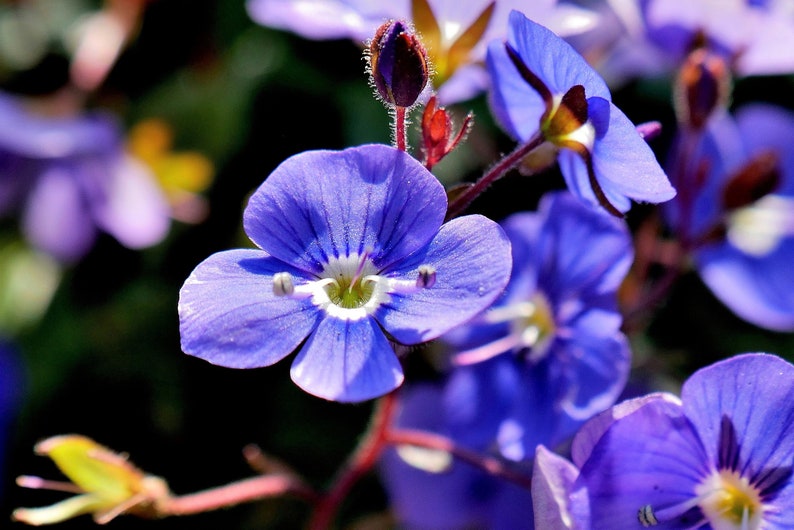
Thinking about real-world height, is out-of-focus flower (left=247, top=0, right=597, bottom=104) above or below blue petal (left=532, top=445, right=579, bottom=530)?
above

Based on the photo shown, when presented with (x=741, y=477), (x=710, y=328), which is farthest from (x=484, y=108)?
(x=741, y=477)

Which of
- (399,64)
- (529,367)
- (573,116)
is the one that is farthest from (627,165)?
(529,367)

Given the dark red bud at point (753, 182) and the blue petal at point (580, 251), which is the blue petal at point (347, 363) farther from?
the dark red bud at point (753, 182)

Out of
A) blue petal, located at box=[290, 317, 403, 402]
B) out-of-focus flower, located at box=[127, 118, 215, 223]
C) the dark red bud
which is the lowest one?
out-of-focus flower, located at box=[127, 118, 215, 223]

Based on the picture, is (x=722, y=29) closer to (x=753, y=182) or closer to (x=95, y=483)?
(x=753, y=182)

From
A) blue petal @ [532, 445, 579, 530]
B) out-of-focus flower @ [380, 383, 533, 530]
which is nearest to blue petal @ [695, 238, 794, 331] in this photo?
out-of-focus flower @ [380, 383, 533, 530]

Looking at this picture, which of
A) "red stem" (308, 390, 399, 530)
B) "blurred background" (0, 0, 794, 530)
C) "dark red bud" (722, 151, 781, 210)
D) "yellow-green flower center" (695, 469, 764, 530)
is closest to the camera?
"yellow-green flower center" (695, 469, 764, 530)

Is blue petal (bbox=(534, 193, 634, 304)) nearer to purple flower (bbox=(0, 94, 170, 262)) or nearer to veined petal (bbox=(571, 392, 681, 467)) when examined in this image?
veined petal (bbox=(571, 392, 681, 467))
